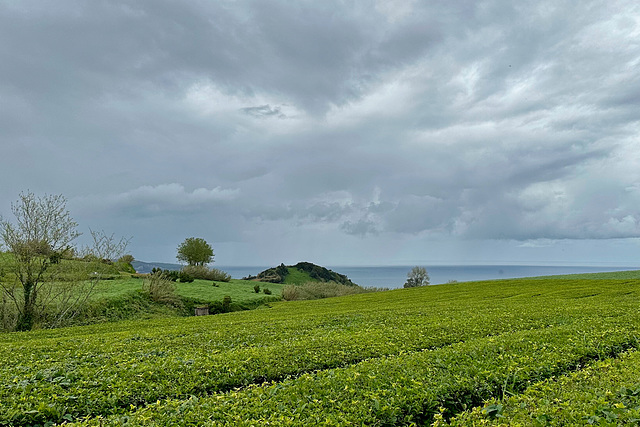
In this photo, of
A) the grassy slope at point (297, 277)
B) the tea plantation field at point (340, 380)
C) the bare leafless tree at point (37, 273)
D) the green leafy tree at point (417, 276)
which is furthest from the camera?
the green leafy tree at point (417, 276)

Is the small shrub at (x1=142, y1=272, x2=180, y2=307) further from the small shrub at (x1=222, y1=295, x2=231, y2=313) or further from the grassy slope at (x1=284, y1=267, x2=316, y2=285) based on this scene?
the grassy slope at (x1=284, y1=267, x2=316, y2=285)

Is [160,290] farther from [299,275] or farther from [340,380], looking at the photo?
[299,275]

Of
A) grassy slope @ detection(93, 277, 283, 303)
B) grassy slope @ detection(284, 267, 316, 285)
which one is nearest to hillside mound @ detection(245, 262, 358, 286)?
grassy slope @ detection(284, 267, 316, 285)

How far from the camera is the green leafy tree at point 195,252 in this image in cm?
6538


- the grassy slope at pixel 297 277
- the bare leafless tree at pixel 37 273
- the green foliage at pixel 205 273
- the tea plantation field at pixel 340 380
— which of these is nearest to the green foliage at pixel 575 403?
the tea plantation field at pixel 340 380

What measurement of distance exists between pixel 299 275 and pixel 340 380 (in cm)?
9262

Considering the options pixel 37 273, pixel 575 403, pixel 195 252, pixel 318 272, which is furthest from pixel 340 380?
pixel 318 272

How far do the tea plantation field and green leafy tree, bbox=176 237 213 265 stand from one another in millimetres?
54876

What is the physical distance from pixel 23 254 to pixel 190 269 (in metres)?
32.5

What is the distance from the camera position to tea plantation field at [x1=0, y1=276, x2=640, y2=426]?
5.72 meters

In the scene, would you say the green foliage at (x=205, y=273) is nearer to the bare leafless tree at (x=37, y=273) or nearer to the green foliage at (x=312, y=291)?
the green foliage at (x=312, y=291)

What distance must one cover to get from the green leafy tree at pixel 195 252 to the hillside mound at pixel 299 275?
19.5 meters

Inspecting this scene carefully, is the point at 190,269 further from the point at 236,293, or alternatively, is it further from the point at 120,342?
the point at 120,342

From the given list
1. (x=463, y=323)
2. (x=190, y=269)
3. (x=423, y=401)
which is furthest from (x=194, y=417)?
(x=190, y=269)
